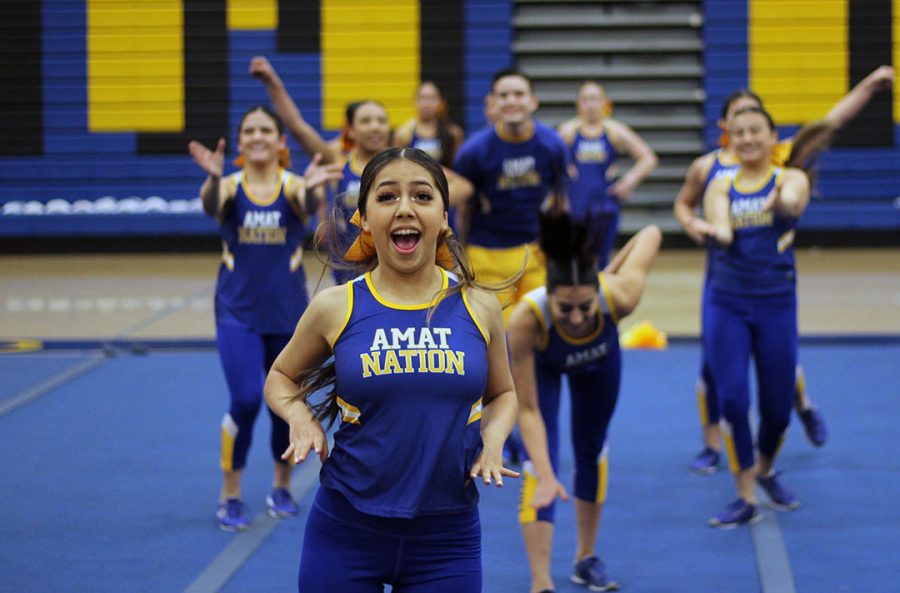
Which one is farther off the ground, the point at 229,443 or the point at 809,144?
the point at 809,144

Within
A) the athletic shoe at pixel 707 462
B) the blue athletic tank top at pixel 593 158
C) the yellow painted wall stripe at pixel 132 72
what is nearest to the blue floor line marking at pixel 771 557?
the athletic shoe at pixel 707 462

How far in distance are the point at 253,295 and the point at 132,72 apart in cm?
1152

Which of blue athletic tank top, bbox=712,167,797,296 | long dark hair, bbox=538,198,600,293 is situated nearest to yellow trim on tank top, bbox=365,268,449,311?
long dark hair, bbox=538,198,600,293

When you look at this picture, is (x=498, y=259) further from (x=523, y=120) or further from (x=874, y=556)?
(x=874, y=556)

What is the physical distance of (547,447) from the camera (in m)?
5.02

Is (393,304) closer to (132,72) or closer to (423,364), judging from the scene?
(423,364)

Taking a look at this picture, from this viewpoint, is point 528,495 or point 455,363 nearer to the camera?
point 455,363

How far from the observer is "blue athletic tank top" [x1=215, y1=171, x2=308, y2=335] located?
20.0 feet

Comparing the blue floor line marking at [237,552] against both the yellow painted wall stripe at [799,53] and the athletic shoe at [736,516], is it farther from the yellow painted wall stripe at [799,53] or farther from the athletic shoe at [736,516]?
the yellow painted wall stripe at [799,53]

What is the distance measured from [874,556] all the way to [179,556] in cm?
294

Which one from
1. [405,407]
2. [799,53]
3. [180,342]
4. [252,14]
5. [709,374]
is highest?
[252,14]

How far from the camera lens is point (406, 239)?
3.09 meters

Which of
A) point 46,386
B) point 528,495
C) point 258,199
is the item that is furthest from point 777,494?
point 46,386

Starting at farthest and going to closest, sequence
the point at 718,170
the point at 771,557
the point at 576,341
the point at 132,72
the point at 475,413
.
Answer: the point at 132,72
the point at 718,170
the point at 771,557
the point at 576,341
the point at 475,413
